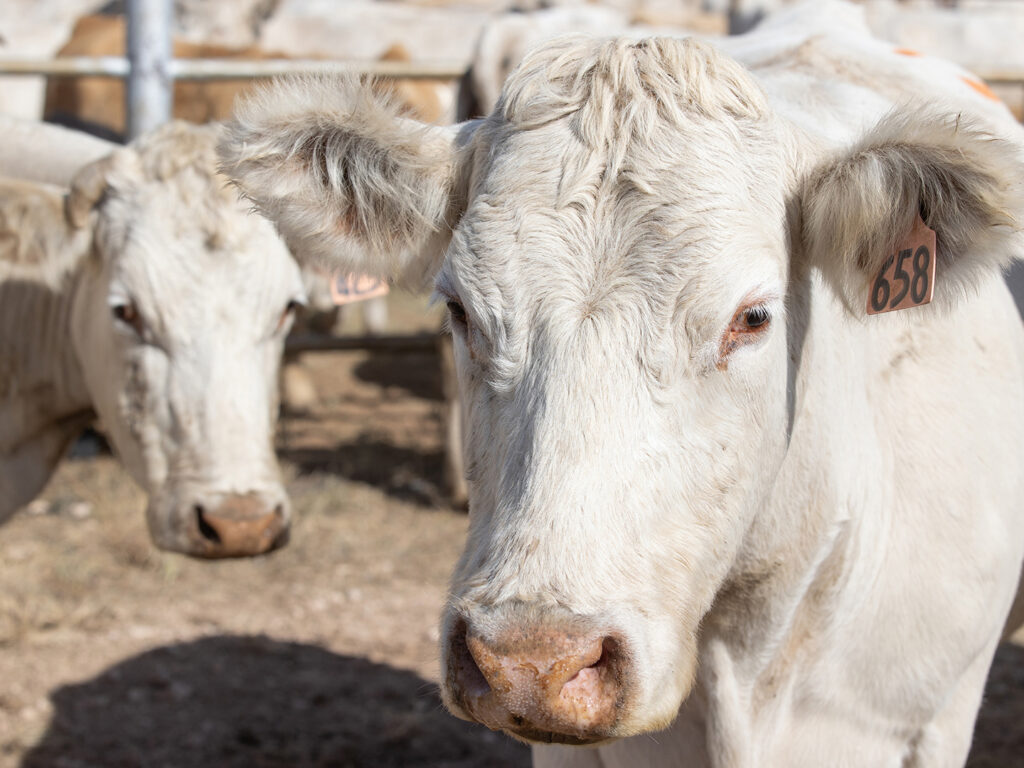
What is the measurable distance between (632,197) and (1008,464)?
108cm

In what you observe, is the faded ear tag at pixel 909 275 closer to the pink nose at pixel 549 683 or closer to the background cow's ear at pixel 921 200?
the background cow's ear at pixel 921 200

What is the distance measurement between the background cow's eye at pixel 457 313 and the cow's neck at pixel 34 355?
1.98 meters

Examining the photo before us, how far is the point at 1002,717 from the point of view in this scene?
361cm

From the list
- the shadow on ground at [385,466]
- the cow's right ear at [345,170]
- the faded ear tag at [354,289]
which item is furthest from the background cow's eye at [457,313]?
the shadow on ground at [385,466]

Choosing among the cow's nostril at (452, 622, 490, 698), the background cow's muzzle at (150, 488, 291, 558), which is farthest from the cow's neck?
the cow's nostril at (452, 622, 490, 698)

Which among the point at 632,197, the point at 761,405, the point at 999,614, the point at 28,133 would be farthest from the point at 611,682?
the point at 28,133

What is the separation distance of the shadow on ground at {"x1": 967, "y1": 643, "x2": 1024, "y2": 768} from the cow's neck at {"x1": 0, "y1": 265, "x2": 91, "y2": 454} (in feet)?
9.68

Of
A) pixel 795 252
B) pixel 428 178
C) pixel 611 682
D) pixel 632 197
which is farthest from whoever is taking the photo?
pixel 428 178

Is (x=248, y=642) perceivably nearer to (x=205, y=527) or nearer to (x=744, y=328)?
(x=205, y=527)

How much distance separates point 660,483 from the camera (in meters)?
1.54

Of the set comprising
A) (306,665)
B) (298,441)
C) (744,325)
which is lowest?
(298,441)

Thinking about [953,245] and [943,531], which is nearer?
[953,245]

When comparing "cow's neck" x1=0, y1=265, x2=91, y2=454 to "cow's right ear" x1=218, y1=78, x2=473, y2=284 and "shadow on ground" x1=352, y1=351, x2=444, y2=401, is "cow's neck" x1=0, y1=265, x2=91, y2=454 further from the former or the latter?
"shadow on ground" x1=352, y1=351, x2=444, y2=401

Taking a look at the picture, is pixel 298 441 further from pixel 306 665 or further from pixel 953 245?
pixel 953 245
